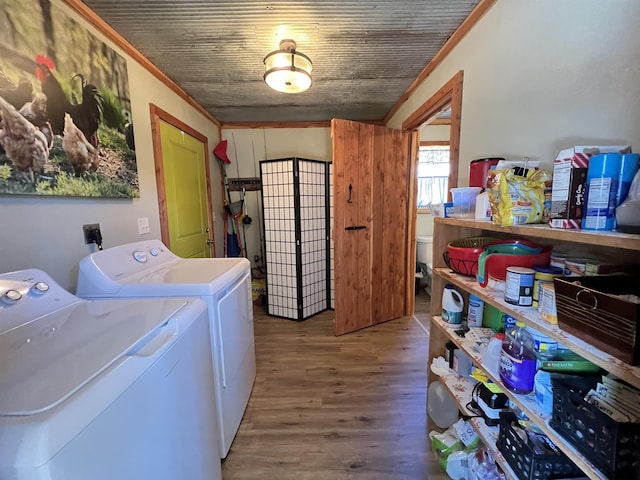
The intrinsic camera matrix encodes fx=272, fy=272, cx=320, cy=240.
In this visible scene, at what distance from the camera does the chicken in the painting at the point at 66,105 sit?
1186 mm

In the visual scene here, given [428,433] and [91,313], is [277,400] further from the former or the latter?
[91,313]

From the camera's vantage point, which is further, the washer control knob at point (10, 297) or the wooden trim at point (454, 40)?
the wooden trim at point (454, 40)

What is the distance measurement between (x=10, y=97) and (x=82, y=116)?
325 mm

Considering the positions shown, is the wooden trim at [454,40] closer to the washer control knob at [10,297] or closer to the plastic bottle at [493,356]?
the plastic bottle at [493,356]

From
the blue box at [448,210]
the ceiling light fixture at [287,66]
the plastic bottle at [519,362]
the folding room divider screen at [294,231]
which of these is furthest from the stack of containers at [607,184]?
the folding room divider screen at [294,231]

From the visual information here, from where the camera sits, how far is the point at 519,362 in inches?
34.4

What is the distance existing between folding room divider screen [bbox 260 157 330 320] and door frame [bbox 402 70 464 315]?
2.96 feet

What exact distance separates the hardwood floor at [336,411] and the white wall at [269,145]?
216cm

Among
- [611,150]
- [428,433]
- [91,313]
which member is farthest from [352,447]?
[611,150]

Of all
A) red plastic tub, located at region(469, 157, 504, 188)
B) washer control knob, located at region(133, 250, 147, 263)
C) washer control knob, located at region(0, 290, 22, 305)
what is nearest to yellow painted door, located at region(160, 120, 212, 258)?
washer control knob, located at region(133, 250, 147, 263)

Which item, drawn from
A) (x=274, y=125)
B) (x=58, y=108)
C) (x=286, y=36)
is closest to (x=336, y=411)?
(x=58, y=108)

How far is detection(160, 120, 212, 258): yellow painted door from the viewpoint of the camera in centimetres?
221

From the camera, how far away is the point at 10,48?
3.46 feet

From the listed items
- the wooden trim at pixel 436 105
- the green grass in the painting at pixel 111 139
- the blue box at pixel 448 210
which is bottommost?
the blue box at pixel 448 210
